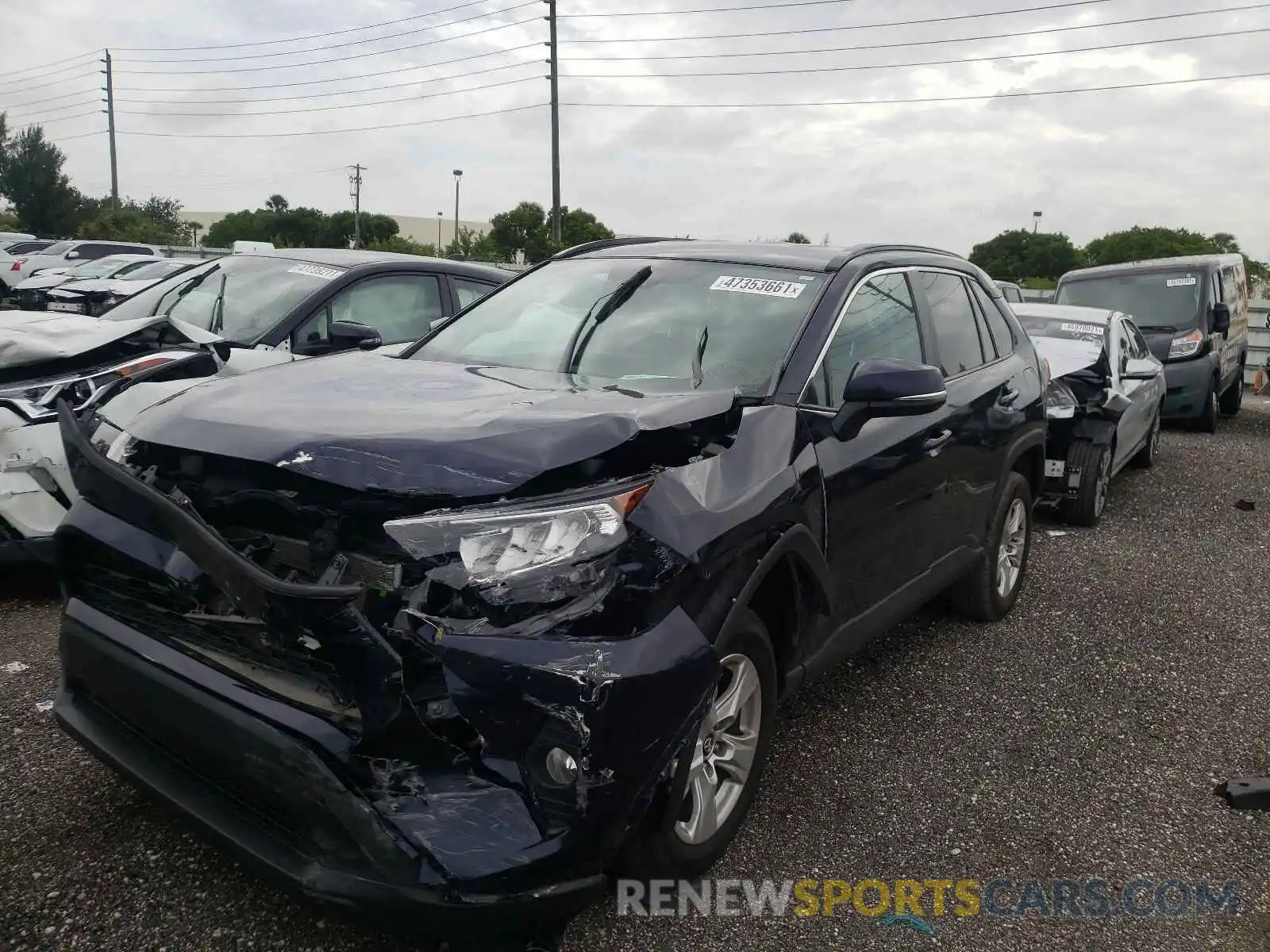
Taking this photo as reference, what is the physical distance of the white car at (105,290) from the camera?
37.0ft

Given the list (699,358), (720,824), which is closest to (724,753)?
(720,824)

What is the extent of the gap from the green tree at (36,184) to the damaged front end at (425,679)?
6549cm

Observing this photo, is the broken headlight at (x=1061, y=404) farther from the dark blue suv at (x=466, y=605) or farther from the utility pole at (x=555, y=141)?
the utility pole at (x=555, y=141)

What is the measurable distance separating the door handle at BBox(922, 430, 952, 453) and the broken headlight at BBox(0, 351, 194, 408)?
9.92 feet

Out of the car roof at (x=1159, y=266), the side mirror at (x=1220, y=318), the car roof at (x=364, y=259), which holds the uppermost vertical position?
the car roof at (x=1159, y=266)

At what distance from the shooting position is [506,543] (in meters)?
2.06

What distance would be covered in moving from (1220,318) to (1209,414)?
3.81ft

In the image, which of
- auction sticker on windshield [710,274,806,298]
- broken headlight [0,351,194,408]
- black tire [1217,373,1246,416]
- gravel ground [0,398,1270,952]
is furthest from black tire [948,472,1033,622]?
black tire [1217,373,1246,416]

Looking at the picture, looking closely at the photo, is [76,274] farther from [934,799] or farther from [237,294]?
[934,799]

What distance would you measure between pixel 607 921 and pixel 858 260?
8.01 ft

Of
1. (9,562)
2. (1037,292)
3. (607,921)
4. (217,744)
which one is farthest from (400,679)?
(1037,292)

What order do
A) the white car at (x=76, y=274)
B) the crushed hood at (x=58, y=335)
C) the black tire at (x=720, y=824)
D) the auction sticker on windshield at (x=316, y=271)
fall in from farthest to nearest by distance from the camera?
the white car at (x=76, y=274) → the auction sticker on windshield at (x=316, y=271) → the crushed hood at (x=58, y=335) → the black tire at (x=720, y=824)

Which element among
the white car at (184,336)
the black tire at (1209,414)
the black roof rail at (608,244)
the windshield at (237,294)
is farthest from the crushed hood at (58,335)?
the black tire at (1209,414)

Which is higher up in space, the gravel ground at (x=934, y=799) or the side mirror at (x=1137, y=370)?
the side mirror at (x=1137, y=370)
